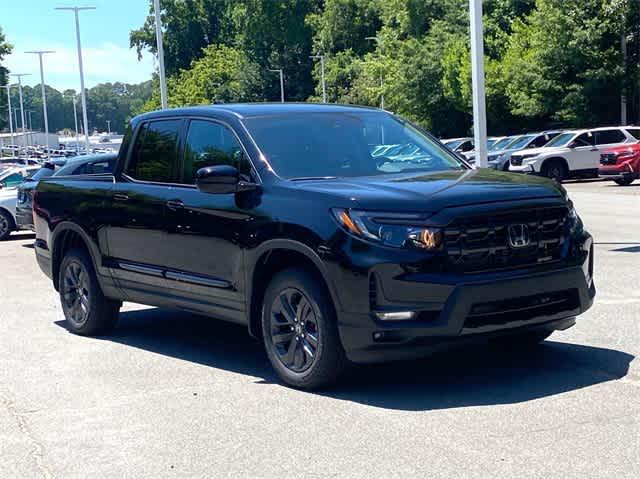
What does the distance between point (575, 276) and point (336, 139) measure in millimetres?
1927

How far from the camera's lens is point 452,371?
7.32 meters

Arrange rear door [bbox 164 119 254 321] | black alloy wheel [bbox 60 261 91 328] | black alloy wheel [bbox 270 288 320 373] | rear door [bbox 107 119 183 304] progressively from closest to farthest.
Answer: black alloy wheel [bbox 270 288 320 373], rear door [bbox 164 119 254 321], rear door [bbox 107 119 183 304], black alloy wheel [bbox 60 261 91 328]

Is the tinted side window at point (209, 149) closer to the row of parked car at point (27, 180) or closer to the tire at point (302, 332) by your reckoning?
the tire at point (302, 332)

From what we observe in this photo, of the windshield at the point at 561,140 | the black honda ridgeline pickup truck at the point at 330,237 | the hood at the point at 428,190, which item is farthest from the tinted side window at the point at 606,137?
the hood at the point at 428,190

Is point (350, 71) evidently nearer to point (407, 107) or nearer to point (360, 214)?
point (407, 107)

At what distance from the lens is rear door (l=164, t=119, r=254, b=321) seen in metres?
7.32

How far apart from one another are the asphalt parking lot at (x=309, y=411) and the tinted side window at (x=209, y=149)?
1428 millimetres

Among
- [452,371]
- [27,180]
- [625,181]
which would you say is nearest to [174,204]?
[452,371]

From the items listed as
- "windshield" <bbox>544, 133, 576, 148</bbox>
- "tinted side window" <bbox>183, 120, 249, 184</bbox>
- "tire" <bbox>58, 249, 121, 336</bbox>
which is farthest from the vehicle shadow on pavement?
"windshield" <bbox>544, 133, 576, 148</bbox>

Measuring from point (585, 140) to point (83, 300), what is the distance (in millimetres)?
27993

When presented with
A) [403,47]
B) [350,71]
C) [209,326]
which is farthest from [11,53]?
[209,326]

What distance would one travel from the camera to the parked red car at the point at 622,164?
30.6 m

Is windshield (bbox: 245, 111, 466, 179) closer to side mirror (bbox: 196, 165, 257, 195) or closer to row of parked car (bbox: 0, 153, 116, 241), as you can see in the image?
side mirror (bbox: 196, 165, 257, 195)

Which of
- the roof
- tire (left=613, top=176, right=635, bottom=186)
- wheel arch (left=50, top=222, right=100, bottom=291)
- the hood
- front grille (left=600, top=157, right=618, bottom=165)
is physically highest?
the roof
